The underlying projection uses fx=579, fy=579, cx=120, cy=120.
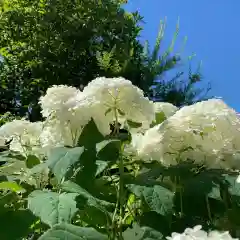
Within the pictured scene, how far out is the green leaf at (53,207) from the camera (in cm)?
102

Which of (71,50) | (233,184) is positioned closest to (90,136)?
(233,184)

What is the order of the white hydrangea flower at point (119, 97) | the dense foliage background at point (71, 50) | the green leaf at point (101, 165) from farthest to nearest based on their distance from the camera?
the dense foliage background at point (71, 50), the white hydrangea flower at point (119, 97), the green leaf at point (101, 165)

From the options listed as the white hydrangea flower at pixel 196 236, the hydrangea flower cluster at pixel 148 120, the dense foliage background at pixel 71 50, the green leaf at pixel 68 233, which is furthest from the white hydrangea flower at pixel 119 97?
the dense foliage background at pixel 71 50

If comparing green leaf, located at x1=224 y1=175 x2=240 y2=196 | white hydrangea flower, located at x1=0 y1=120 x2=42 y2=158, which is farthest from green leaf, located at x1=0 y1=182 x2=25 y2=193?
green leaf, located at x1=224 y1=175 x2=240 y2=196

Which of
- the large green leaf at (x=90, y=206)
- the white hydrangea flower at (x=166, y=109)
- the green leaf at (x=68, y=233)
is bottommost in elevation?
the green leaf at (x=68, y=233)

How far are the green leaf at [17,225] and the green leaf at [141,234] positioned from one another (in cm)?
18

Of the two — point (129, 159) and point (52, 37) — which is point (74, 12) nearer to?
point (52, 37)

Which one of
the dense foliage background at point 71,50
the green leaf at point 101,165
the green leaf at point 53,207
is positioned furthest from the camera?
the dense foliage background at point 71,50

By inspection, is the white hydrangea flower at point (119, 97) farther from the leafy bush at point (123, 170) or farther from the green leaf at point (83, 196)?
the green leaf at point (83, 196)

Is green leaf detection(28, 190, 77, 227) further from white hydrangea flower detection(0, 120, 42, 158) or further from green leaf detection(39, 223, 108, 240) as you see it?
white hydrangea flower detection(0, 120, 42, 158)

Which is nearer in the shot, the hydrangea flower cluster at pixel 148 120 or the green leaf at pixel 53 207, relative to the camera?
the green leaf at pixel 53 207

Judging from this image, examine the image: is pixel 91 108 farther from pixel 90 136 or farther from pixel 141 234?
pixel 141 234

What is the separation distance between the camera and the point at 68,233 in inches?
36.3

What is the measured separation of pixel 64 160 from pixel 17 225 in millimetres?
147
